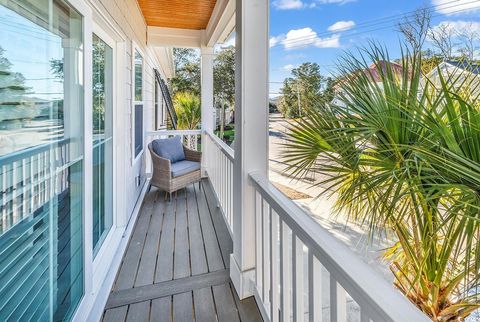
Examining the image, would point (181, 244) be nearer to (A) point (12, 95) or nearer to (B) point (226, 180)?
(B) point (226, 180)

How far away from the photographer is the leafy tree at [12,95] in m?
1.01

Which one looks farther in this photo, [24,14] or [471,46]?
[24,14]

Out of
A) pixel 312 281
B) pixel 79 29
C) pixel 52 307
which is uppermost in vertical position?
pixel 79 29

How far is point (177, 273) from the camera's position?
246 cm

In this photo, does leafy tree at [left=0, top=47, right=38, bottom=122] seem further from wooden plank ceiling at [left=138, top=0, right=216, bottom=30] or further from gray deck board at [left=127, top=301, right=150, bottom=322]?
wooden plank ceiling at [left=138, top=0, right=216, bottom=30]

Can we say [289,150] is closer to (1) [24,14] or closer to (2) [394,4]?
(2) [394,4]

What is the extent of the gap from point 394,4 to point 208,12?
3800 millimetres

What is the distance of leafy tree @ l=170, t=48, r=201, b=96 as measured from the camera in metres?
13.3

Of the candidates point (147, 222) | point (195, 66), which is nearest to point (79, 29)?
point (147, 222)

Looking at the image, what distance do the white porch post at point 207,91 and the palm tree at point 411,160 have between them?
4.37 m

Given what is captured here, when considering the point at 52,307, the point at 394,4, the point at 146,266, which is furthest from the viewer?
the point at 146,266

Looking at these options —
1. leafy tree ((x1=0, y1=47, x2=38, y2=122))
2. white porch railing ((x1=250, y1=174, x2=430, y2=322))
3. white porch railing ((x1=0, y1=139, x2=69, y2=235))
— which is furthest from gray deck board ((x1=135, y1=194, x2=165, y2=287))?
leafy tree ((x1=0, y1=47, x2=38, y2=122))

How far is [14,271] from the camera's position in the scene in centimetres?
110

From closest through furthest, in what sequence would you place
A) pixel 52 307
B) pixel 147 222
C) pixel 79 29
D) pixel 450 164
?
pixel 450 164
pixel 52 307
pixel 79 29
pixel 147 222
